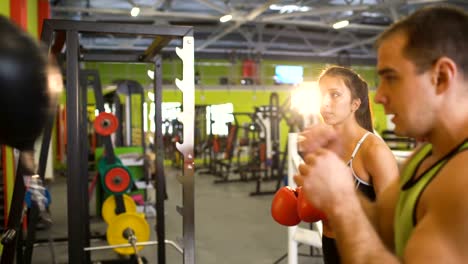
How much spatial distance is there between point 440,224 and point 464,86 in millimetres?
306

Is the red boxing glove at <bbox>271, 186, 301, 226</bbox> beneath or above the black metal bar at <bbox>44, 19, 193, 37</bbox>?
beneath

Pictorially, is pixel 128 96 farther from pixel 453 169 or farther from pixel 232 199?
pixel 453 169

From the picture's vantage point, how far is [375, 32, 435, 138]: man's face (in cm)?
96

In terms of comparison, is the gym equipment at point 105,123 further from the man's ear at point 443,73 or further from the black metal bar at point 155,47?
the man's ear at point 443,73

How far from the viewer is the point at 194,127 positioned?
111 inches

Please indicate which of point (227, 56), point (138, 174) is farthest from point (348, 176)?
point (227, 56)

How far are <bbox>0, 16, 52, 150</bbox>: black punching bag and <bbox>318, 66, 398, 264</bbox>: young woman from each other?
1.26 m

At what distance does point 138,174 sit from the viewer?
612cm

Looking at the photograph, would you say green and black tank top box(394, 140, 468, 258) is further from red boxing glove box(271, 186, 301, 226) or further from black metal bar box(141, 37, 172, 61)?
black metal bar box(141, 37, 172, 61)

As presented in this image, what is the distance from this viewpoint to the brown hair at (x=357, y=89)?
2.11 meters

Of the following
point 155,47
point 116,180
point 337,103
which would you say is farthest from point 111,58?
point 337,103

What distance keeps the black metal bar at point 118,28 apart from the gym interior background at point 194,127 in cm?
2

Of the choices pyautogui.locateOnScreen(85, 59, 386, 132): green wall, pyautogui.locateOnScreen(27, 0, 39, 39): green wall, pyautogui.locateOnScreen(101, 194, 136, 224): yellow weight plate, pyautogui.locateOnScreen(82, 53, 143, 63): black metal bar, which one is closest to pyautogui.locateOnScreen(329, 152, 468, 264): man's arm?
pyautogui.locateOnScreen(82, 53, 143, 63): black metal bar

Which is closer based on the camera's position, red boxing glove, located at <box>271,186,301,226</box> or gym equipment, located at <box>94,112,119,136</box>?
red boxing glove, located at <box>271,186,301,226</box>
